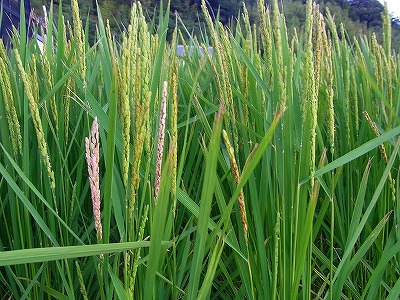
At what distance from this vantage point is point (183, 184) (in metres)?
0.80

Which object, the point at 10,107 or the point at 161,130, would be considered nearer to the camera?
the point at 161,130

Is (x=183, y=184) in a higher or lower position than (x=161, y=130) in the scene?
lower

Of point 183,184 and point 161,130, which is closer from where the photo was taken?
point 161,130

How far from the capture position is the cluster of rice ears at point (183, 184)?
0.51 meters

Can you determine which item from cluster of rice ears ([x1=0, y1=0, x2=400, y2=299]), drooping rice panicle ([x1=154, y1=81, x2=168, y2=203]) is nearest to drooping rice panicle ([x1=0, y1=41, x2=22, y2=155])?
cluster of rice ears ([x1=0, y1=0, x2=400, y2=299])

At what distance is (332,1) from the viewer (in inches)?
410

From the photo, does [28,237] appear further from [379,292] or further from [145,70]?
[379,292]

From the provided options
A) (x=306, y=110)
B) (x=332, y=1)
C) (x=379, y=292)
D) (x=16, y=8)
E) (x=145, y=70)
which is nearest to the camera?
(x=145, y=70)

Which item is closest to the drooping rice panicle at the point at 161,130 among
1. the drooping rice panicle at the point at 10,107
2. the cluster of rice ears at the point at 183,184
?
the cluster of rice ears at the point at 183,184

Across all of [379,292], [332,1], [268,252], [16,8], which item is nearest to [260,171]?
[268,252]

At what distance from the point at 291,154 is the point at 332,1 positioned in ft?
34.6

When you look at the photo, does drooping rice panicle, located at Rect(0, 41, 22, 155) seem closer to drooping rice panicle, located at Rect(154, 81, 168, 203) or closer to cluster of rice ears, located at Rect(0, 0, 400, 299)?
cluster of rice ears, located at Rect(0, 0, 400, 299)

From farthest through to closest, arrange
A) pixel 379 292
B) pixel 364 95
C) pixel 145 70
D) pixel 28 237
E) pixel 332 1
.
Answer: pixel 332 1 < pixel 364 95 < pixel 379 292 < pixel 28 237 < pixel 145 70

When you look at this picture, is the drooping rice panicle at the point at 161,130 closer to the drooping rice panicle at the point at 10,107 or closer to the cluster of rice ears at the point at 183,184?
the cluster of rice ears at the point at 183,184
